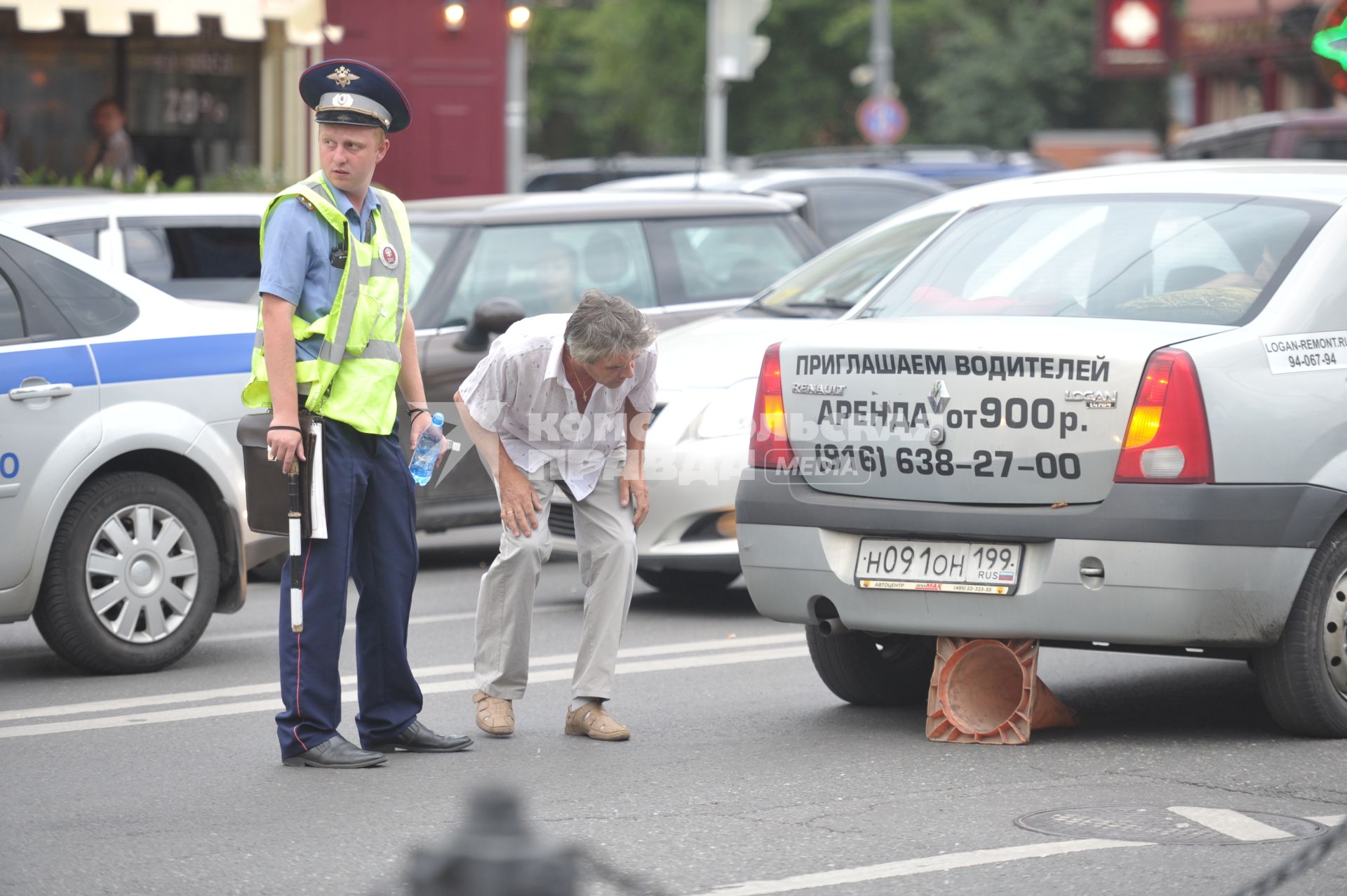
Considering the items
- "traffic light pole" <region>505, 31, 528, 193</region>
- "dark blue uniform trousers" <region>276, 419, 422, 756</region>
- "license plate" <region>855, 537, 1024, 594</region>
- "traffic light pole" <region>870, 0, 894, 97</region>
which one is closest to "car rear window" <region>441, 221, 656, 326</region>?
"dark blue uniform trousers" <region>276, 419, 422, 756</region>

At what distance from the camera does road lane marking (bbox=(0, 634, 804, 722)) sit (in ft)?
21.4

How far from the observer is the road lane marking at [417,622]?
26.2ft

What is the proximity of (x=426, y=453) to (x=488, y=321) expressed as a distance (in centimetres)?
326

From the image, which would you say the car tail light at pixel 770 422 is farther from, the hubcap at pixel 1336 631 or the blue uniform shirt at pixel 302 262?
the hubcap at pixel 1336 631

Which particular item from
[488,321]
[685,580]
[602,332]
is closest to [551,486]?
[602,332]

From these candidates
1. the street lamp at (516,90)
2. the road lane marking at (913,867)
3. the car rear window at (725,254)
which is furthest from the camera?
the street lamp at (516,90)

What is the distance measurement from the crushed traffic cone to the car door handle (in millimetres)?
3065

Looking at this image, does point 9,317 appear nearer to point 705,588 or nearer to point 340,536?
point 340,536

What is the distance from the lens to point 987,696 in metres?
6.10

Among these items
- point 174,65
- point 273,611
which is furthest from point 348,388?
point 174,65

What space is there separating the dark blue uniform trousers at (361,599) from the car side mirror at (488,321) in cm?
318

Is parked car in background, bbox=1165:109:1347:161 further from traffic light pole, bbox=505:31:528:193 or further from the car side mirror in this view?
the car side mirror

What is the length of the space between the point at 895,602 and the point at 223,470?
2.75 metres

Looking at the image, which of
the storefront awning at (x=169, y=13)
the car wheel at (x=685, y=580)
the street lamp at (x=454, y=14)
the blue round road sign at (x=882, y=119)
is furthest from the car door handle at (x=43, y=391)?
the blue round road sign at (x=882, y=119)
